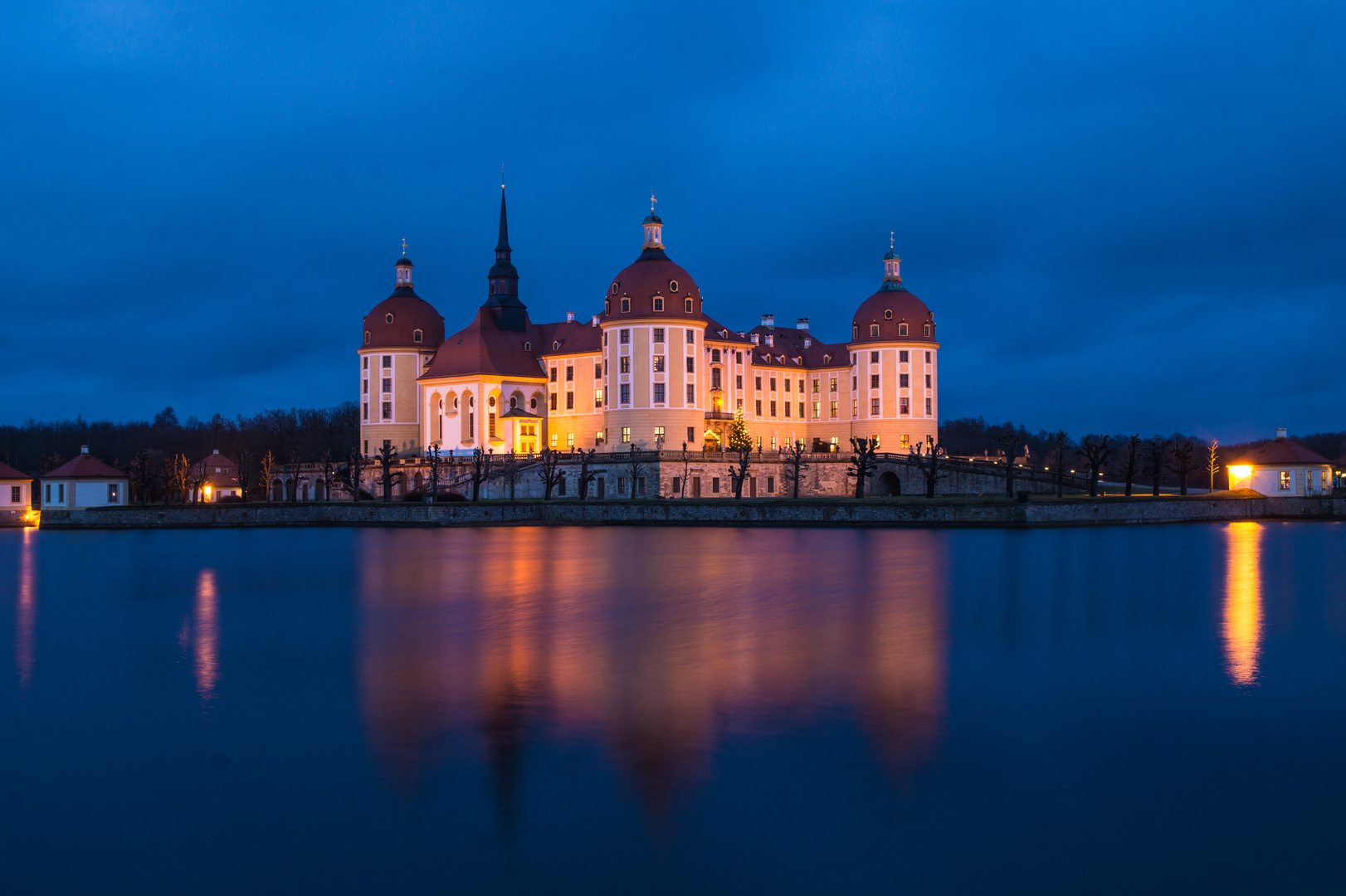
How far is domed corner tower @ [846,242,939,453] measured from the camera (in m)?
95.6

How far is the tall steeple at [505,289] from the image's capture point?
329ft

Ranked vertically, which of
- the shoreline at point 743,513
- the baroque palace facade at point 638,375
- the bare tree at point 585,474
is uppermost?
the baroque palace facade at point 638,375

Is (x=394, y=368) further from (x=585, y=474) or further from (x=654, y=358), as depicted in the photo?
(x=585, y=474)

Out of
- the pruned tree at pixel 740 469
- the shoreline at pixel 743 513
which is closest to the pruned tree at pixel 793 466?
the pruned tree at pixel 740 469

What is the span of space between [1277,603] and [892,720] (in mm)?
18426

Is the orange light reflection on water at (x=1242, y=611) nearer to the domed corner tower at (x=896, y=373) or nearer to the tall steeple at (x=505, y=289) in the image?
the domed corner tower at (x=896, y=373)

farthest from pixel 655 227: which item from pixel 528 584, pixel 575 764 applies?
pixel 575 764

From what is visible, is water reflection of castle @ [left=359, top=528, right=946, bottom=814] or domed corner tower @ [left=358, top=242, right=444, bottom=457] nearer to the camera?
water reflection of castle @ [left=359, top=528, right=946, bottom=814]

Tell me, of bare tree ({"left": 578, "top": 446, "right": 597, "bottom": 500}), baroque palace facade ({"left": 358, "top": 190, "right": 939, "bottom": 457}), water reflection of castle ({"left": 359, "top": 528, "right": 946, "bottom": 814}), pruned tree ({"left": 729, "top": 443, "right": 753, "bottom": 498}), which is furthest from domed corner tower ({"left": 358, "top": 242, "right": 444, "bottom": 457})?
water reflection of castle ({"left": 359, "top": 528, "right": 946, "bottom": 814})

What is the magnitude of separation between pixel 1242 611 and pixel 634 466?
51.7 meters

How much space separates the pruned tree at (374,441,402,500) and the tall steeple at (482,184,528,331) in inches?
578

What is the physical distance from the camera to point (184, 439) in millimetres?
156250

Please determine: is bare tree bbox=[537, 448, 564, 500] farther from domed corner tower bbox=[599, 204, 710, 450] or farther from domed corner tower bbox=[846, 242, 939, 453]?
domed corner tower bbox=[846, 242, 939, 453]

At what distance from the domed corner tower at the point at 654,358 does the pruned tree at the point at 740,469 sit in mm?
5790
